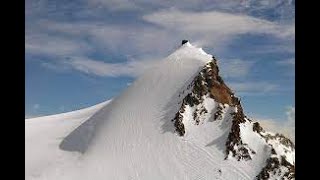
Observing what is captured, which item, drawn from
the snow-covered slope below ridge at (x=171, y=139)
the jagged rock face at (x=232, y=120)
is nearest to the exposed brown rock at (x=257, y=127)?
the jagged rock face at (x=232, y=120)

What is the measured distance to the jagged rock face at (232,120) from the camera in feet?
227

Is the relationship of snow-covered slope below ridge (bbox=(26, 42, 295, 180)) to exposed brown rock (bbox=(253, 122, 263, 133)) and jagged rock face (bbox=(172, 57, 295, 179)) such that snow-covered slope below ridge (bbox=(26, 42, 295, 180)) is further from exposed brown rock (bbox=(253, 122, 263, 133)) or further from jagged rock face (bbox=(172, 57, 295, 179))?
exposed brown rock (bbox=(253, 122, 263, 133))

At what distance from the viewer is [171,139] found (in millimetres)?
76312

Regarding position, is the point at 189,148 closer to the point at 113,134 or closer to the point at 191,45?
the point at 113,134

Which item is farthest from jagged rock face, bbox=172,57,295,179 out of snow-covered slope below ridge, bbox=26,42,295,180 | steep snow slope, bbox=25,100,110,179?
steep snow slope, bbox=25,100,110,179

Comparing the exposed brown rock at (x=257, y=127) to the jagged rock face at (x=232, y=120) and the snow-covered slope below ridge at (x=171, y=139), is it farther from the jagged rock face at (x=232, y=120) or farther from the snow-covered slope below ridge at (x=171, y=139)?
the snow-covered slope below ridge at (x=171, y=139)

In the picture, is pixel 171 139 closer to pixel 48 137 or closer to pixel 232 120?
pixel 232 120

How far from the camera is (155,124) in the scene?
79.8 meters

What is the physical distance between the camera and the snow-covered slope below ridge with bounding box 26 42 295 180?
69.5 m
